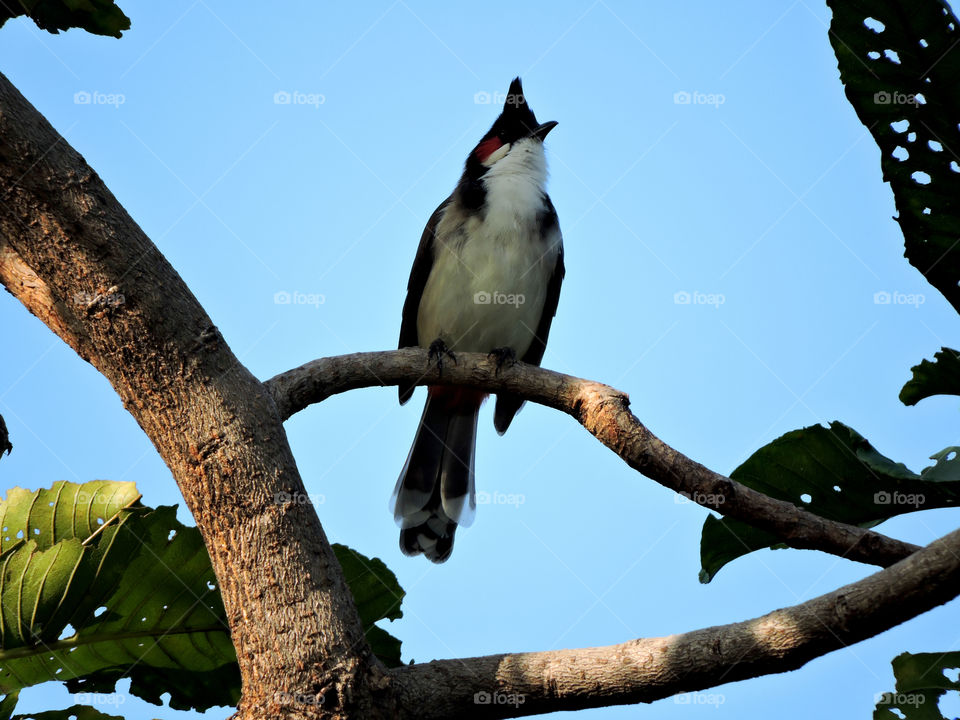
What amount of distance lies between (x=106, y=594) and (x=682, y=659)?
1.53 metres

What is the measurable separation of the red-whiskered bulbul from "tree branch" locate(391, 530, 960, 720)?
8.30 feet

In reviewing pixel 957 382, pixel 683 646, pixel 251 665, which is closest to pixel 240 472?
pixel 251 665

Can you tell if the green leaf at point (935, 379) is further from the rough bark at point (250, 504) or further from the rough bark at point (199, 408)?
the rough bark at point (199, 408)

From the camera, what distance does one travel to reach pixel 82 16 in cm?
328

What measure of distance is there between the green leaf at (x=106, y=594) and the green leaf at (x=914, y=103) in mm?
1787

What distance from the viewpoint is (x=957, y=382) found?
254 centimetres

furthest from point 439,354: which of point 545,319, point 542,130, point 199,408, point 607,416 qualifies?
point 542,130

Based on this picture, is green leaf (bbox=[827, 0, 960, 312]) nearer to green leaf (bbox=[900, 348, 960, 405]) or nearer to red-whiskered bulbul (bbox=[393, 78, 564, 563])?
green leaf (bbox=[900, 348, 960, 405])

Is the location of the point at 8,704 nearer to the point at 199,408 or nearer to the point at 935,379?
the point at 199,408

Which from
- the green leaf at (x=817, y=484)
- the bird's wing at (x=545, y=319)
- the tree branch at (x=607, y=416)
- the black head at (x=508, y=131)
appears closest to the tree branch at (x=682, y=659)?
the tree branch at (x=607, y=416)

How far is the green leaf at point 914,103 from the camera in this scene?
2486 mm

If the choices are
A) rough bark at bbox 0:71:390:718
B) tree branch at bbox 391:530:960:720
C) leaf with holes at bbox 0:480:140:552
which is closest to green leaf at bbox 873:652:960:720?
tree branch at bbox 391:530:960:720

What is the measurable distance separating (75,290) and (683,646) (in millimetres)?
1671

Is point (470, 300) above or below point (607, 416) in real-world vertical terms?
above
